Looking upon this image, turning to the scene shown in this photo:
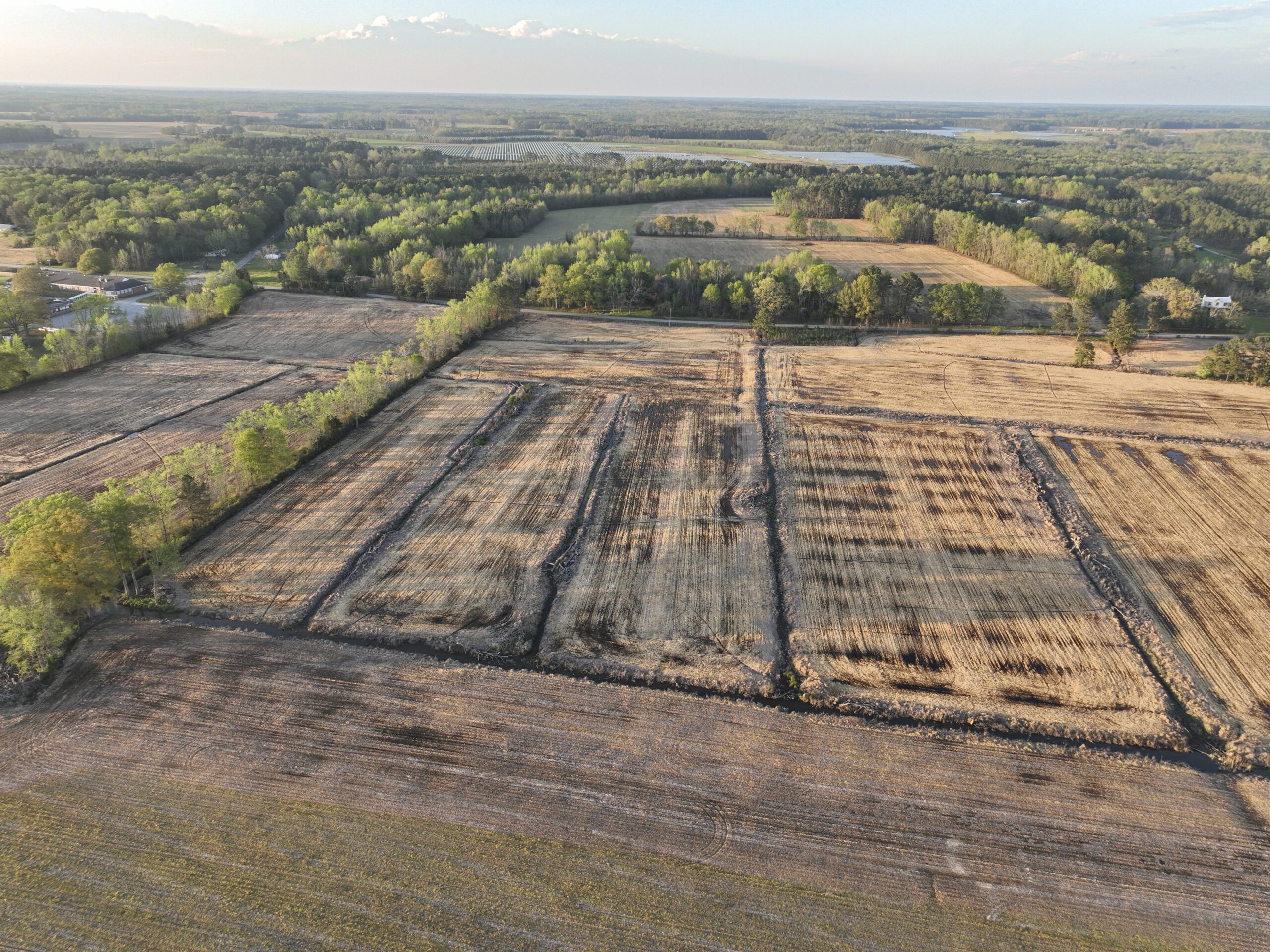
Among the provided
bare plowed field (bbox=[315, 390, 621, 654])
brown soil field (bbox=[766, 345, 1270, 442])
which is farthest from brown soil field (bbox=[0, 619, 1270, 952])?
brown soil field (bbox=[766, 345, 1270, 442])

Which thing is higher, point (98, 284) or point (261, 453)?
point (98, 284)

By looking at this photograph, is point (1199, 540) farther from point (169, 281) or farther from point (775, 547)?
point (169, 281)

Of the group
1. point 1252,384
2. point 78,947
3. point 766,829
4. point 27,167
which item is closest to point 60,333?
point 78,947

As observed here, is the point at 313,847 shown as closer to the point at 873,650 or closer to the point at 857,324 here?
the point at 873,650

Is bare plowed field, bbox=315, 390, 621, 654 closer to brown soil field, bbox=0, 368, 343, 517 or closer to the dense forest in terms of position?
brown soil field, bbox=0, 368, 343, 517

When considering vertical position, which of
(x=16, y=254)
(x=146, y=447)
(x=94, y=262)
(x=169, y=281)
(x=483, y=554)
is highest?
(x=16, y=254)

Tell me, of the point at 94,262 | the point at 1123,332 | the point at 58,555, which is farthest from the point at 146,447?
the point at 1123,332
